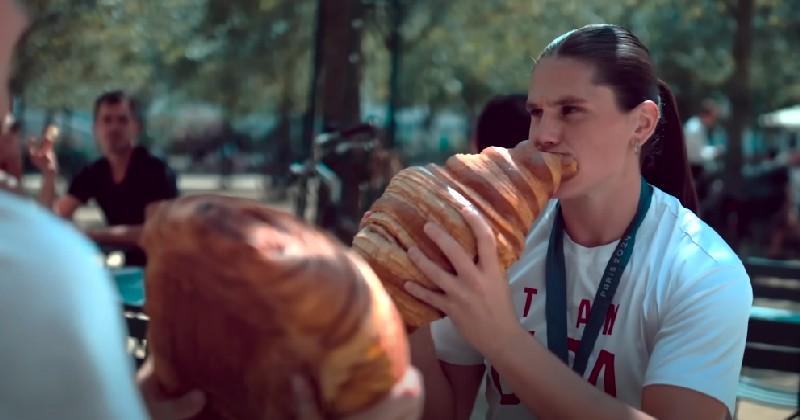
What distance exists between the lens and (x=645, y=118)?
2.22 m

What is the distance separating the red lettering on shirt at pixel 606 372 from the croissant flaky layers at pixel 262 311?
1.00 meters

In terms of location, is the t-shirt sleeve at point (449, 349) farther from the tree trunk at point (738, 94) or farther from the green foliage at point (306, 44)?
the tree trunk at point (738, 94)

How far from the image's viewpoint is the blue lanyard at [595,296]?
2.11 metres

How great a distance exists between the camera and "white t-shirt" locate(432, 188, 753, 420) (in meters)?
1.96

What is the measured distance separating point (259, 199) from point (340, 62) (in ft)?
24.5

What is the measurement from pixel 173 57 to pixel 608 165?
20.5 metres

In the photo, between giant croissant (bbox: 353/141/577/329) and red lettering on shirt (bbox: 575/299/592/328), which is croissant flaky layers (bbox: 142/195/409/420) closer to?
giant croissant (bbox: 353/141/577/329)

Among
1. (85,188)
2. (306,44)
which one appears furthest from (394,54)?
(306,44)

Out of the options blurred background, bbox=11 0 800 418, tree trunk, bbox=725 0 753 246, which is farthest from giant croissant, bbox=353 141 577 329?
tree trunk, bbox=725 0 753 246

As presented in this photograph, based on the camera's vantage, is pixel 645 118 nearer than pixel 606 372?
No

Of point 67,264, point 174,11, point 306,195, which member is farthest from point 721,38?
point 67,264

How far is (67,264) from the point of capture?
3.13 ft

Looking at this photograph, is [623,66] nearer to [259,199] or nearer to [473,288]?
[473,288]

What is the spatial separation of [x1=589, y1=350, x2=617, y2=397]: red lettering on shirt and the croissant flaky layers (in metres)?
1.00
